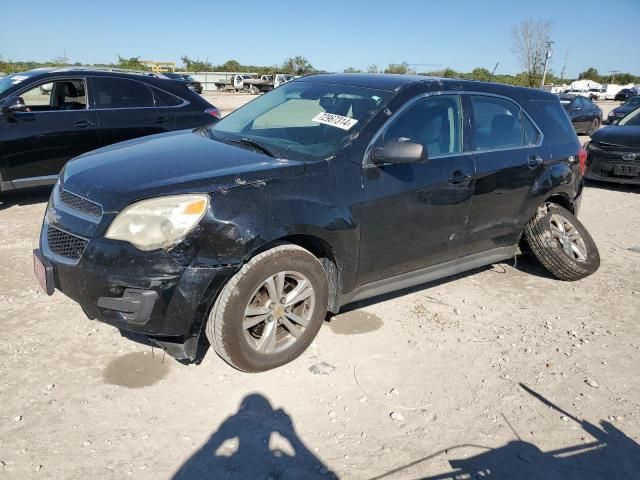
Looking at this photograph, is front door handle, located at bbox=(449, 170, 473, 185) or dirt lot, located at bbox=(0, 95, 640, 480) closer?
dirt lot, located at bbox=(0, 95, 640, 480)

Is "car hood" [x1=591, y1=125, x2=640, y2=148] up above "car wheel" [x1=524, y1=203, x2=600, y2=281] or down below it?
above

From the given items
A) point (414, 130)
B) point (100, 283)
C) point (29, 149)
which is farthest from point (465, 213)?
point (29, 149)

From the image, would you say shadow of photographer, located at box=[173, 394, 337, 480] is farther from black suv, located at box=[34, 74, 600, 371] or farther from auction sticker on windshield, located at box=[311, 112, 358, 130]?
auction sticker on windshield, located at box=[311, 112, 358, 130]

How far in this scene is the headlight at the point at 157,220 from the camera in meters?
2.69

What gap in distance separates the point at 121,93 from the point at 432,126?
15.7ft

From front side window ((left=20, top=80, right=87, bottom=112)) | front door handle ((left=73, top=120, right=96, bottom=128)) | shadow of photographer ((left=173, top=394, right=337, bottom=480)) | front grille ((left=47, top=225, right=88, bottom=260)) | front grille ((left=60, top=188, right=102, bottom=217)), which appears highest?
front side window ((left=20, top=80, right=87, bottom=112))

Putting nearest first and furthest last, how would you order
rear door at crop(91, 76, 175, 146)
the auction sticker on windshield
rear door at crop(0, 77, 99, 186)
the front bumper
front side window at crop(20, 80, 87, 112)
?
the front bumper < the auction sticker on windshield < rear door at crop(0, 77, 99, 186) < front side window at crop(20, 80, 87, 112) < rear door at crop(91, 76, 175, 146)

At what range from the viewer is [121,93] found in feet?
22.6

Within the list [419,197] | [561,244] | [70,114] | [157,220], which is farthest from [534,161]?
[70,114]

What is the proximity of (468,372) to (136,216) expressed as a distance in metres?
2.25

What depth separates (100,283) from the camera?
270 cm

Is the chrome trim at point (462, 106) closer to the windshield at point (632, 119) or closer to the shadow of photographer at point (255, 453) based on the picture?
the shadow of photographer at point (255, 453)

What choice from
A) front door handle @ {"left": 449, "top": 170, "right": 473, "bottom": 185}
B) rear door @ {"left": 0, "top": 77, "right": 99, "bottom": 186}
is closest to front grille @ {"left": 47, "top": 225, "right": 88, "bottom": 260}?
front door handle @ {"left": 449, "top": 170, "right": 473, "bottom": 185}

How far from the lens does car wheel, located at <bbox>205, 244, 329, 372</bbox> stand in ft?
9.43
